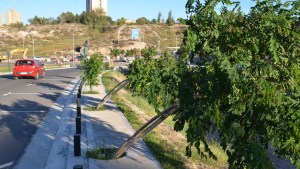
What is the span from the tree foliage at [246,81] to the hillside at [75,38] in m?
103

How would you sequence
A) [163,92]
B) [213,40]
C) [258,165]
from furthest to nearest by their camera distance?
1. [163,92]
2. [213,40]
3. [258,165]

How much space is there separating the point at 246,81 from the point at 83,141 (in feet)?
17.9

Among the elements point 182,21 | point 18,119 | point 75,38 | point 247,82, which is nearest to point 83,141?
point 18,119

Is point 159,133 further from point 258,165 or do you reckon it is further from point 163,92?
point 258,165

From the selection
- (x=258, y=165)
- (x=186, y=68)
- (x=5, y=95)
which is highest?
(x=186, y=68)

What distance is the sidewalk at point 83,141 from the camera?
22.1ft

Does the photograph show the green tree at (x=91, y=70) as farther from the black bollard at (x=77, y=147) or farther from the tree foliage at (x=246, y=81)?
the tree foliage at (x=246, y=81)

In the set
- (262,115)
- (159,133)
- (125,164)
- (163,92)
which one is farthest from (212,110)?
(159,133)

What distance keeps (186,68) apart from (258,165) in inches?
60.3

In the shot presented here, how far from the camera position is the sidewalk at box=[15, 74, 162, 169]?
672 centimetres

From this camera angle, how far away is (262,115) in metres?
3.55

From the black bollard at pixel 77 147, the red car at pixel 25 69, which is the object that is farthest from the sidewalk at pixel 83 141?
the red car at pixel 25 69

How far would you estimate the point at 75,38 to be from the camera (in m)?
134

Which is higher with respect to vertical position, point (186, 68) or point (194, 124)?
point (186, 68)
